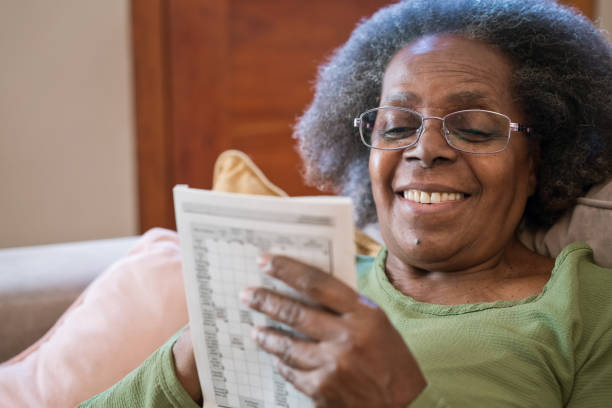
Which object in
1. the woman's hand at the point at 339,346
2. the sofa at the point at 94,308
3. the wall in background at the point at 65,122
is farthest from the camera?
the wall in background at the point at 65,122

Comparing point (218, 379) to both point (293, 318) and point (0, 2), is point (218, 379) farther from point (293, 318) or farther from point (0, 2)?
point (0, 2)

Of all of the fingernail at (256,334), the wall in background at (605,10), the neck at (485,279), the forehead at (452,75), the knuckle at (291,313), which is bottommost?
the neck at (485,279)

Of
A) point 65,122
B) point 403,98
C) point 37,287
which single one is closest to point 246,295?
point 403,98

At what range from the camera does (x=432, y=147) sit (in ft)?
3.87

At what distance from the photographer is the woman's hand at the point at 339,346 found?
0.79 m

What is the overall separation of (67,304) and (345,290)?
0.89 meters

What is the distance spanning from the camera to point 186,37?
2844 mm

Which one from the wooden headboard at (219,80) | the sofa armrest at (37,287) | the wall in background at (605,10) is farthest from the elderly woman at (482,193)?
the wall in background at (605,10)

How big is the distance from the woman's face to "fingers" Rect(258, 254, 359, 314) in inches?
16.6

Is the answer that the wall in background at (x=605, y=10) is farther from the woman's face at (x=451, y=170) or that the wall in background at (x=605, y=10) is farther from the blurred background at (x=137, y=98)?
the woman's face at (x=451, y=170)

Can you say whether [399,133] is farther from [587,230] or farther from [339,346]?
[339,346]

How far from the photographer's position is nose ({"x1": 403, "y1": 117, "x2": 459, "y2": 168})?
3.87 ft

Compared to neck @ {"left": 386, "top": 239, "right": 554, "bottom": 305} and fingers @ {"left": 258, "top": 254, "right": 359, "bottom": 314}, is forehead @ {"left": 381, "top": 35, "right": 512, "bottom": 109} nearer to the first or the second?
neck @ {"left": 386, "top": 239, "right": 554, "bottom": 305}

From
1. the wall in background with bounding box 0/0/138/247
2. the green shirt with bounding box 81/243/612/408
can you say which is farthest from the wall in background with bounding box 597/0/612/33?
the green shirt with bounding box 81/243/612/408
